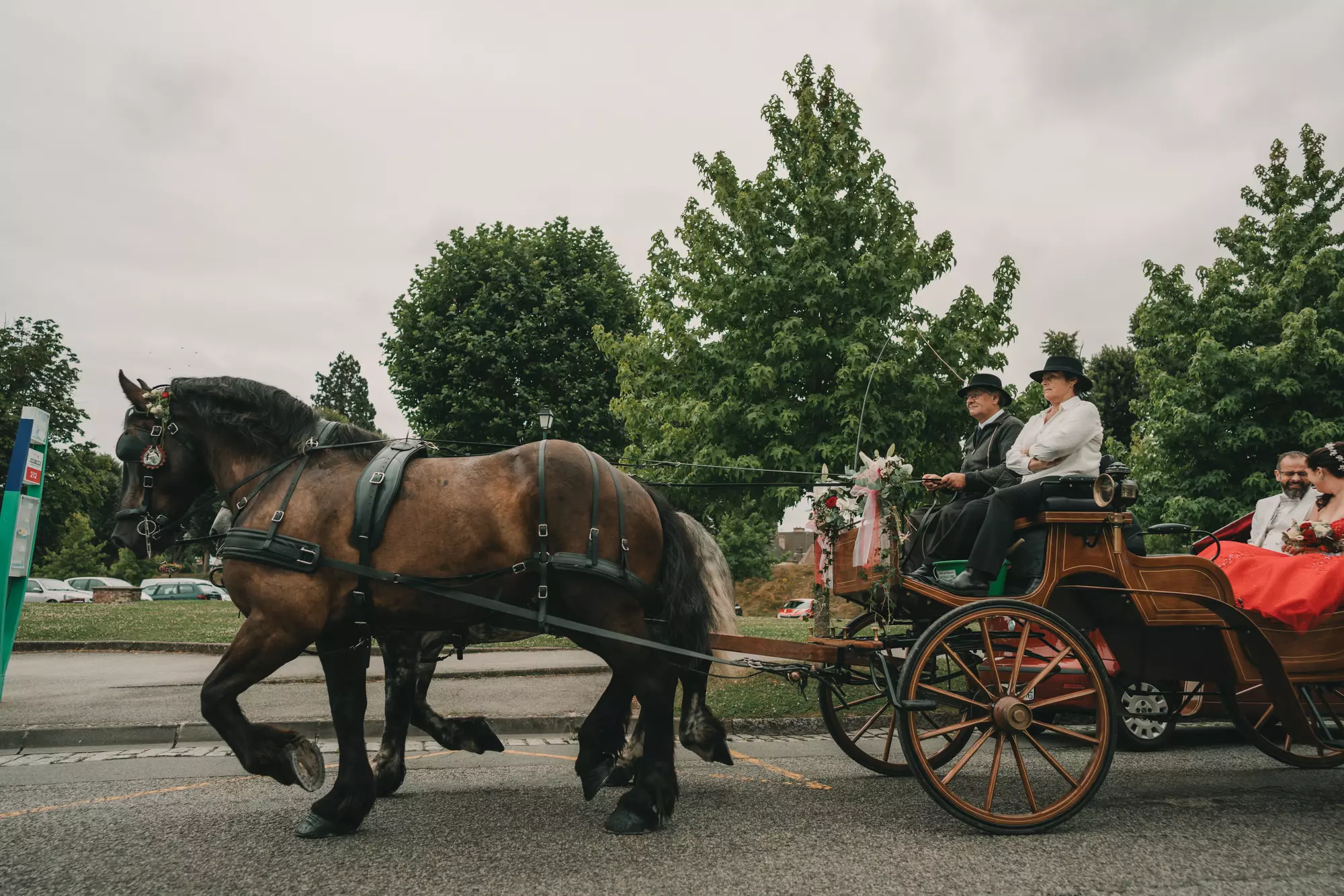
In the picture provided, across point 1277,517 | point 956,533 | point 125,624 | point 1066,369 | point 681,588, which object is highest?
point 1066,369

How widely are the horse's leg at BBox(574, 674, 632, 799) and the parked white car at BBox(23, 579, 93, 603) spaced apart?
3918cm

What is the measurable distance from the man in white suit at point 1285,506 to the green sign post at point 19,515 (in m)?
8.97

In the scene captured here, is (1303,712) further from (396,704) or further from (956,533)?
(396,704)

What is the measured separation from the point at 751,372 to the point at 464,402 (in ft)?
51.0

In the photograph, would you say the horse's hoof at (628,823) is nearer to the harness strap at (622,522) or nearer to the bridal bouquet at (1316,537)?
the harness strap at (622,522)

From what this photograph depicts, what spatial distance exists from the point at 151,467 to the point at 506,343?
66.9 ft

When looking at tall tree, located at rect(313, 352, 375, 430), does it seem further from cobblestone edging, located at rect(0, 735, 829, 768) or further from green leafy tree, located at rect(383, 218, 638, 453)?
cobblestone edging, located at rect(0, 735, 829, 768)

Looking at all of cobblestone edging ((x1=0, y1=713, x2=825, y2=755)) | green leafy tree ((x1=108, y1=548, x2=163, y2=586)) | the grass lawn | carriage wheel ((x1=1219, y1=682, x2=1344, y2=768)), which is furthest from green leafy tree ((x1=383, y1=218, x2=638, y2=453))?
green leafy tree ((x1=108, y1=548, x2=163, y2=586))

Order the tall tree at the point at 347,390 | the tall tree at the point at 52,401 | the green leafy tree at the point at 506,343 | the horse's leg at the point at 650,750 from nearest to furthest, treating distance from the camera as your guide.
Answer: the horse's leg at the point at 650,750 < the green leafy tree at the point at 506,343 < the tall tree at the point at 52,401 < the tall tree at the point at 347,390

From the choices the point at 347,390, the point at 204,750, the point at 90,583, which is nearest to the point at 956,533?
the point at 204,750

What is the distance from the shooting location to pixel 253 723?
14.3 ft

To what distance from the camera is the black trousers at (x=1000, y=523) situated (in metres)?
5.01

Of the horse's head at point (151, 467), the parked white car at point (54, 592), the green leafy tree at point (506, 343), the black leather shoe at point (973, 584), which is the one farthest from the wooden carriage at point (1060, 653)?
the parked white car at point (54, 592)

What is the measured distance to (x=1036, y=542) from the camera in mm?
5082
